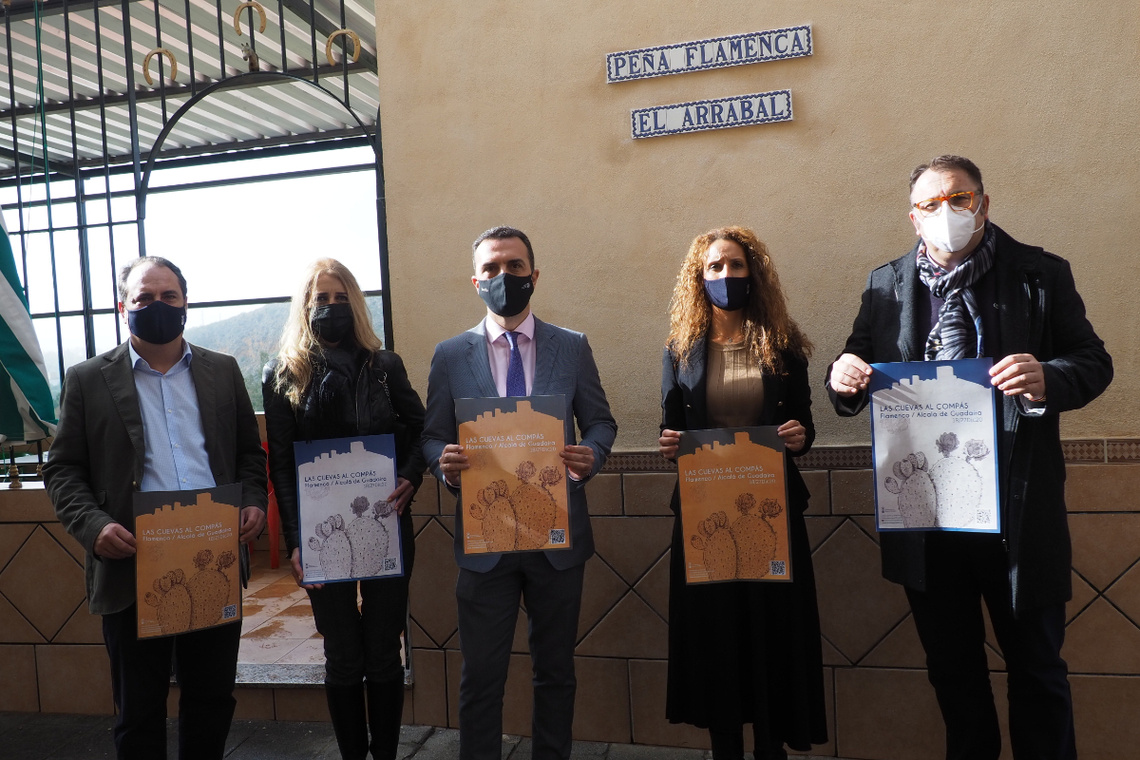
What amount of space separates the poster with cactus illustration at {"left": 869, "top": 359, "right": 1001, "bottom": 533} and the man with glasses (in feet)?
0.19

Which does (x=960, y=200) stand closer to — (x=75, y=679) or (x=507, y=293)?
(x=507, y=293)

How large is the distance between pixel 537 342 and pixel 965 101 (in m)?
1.78

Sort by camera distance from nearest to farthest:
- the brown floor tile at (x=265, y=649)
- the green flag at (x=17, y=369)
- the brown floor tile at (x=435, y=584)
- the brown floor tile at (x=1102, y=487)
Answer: the brown floor tile at (x=1102, y=487) < the brown floor tile at (x=435, y=584) < the green flag at (x=17, y=369) < the brown floor tile at (x=265, y=649)

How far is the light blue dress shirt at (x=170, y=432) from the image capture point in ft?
7.88

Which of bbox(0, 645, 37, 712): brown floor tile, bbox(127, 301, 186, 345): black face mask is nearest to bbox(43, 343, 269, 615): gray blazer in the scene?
bbox(127, 301, 186, 345): black face mask

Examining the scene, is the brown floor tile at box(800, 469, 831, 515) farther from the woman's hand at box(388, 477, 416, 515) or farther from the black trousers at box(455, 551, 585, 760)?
the woman's hand at box(388, 477, 416, 515)

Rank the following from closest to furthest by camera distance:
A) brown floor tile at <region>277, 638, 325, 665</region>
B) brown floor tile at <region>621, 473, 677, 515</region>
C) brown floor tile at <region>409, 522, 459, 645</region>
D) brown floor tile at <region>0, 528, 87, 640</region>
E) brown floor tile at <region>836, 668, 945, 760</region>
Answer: brown floor tile at <region>836, 668, 945, 760</region> → brown floor tile at <region>621, 473, 677, 515</region> → brown floor tile at <region>409, 522, 459, 645</region> → brown floor tile at <region>0, 528, 87, 640</region> → brown floor tile at <region>277, 638, 325, 665</region>

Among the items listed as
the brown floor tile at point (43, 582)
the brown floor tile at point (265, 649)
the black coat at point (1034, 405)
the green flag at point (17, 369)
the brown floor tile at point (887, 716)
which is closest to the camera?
the black coat at point (1034, 405)

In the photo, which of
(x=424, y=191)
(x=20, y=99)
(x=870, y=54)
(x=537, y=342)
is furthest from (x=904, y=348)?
(x=20, y=99)

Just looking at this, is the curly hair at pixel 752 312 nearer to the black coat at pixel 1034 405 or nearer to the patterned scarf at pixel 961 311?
the black coat at pixel 1034 405

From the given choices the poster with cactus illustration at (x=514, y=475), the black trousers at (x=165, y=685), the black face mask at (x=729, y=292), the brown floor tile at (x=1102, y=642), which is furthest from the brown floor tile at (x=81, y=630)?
the brown floor tile at (x=1102, y=642)

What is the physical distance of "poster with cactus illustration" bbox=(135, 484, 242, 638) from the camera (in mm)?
2281

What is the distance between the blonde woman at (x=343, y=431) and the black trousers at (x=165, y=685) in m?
0.32

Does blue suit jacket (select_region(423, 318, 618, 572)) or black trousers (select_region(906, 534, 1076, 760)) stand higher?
blue suit jacket (select_region(423, 318, 618, 572))
